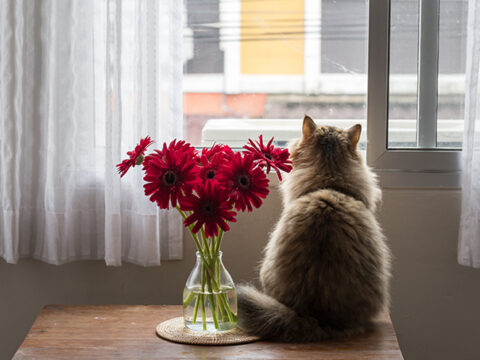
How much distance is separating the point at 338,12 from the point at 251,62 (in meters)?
0.31

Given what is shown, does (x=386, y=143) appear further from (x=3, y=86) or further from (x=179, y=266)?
(x=3, y=86)

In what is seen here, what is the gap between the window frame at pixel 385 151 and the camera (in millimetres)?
1871

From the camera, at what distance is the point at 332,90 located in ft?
6.48

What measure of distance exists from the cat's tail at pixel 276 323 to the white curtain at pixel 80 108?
0.44 m

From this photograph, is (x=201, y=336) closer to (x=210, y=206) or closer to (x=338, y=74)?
(x=210, y=206)

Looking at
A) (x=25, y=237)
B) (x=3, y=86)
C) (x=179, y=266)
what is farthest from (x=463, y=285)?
(x=3, y=86)

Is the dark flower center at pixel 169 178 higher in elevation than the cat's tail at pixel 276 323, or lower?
higher

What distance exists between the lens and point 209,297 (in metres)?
1.44

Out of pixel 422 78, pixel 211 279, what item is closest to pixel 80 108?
pixel 211 279

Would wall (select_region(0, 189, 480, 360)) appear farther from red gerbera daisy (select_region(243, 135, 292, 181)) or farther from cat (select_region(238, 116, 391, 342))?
red gerbera daisy (select_region(243, 135, 292, 181))

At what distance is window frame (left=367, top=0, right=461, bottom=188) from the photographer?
1.87m

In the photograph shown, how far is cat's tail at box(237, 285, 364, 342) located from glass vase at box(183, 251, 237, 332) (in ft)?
0.10

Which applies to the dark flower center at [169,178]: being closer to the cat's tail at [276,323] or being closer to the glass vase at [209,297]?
the glass vase at [209,297]

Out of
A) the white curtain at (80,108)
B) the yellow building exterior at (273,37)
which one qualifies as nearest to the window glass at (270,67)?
the yellow building exterior at (273,37)
